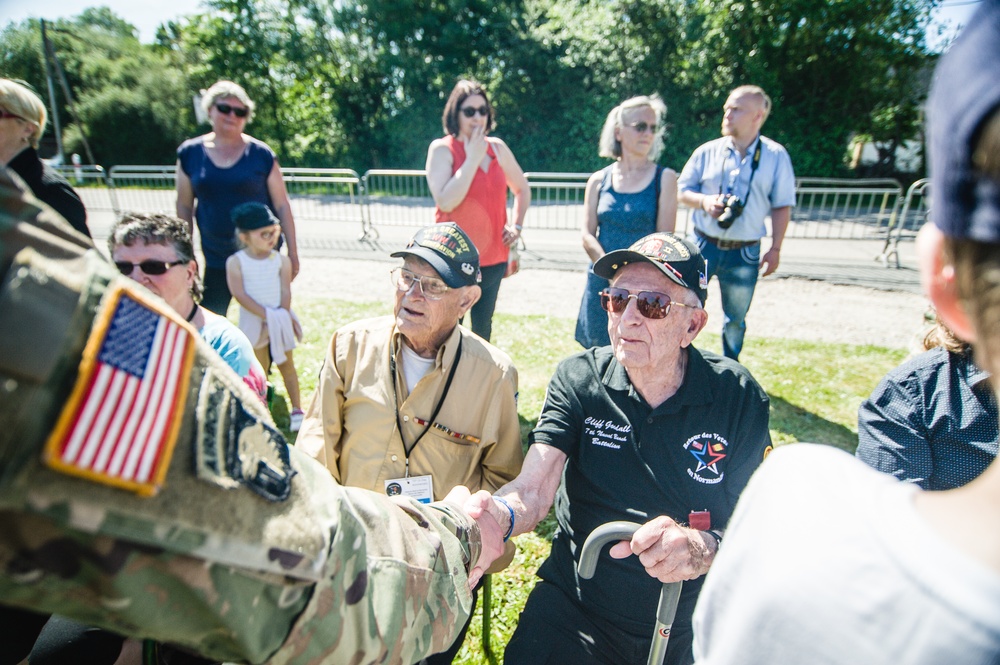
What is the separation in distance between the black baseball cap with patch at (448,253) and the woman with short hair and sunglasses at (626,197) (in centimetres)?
141

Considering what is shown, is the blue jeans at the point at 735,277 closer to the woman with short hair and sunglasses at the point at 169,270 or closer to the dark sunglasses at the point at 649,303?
the dark sunglasses at the point at 649,303

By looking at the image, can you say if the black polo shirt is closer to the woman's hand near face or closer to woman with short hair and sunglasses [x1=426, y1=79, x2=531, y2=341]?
woman with short hair and sunglasses [x1=426, y1=79, x2=531, y2=341]

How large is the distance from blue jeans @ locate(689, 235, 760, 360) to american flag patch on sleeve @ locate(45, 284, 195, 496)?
414cm

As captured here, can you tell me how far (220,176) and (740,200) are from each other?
3792 millimetres

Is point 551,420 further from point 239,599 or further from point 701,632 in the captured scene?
point 239,599

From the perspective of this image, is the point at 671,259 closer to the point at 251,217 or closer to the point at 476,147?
the point at 476,147

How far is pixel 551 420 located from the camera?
2.12m

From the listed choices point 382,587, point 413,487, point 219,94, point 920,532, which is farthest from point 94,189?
point 920,532

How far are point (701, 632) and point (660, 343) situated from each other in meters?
1.33

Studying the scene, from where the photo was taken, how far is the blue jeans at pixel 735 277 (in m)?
4.23

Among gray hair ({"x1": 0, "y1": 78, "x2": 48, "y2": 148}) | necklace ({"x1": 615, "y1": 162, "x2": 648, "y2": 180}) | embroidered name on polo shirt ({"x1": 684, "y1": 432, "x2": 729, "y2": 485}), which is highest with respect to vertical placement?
gray hair ({"x1": 0, "y1": 78, "x2": 48, "y2": 148})

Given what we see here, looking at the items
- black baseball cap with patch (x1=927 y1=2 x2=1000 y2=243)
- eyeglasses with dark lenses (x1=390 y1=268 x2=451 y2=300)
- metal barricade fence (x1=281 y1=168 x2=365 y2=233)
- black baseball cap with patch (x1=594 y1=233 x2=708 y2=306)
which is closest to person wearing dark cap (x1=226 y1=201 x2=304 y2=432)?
eyeglasses with dark lenses (x1=390 y1=268 x2=451 y2=300)

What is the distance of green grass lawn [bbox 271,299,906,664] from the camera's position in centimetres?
301

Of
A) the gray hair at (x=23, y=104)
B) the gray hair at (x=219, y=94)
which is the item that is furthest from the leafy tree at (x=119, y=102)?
the gray hair at (x=23, y=104)
